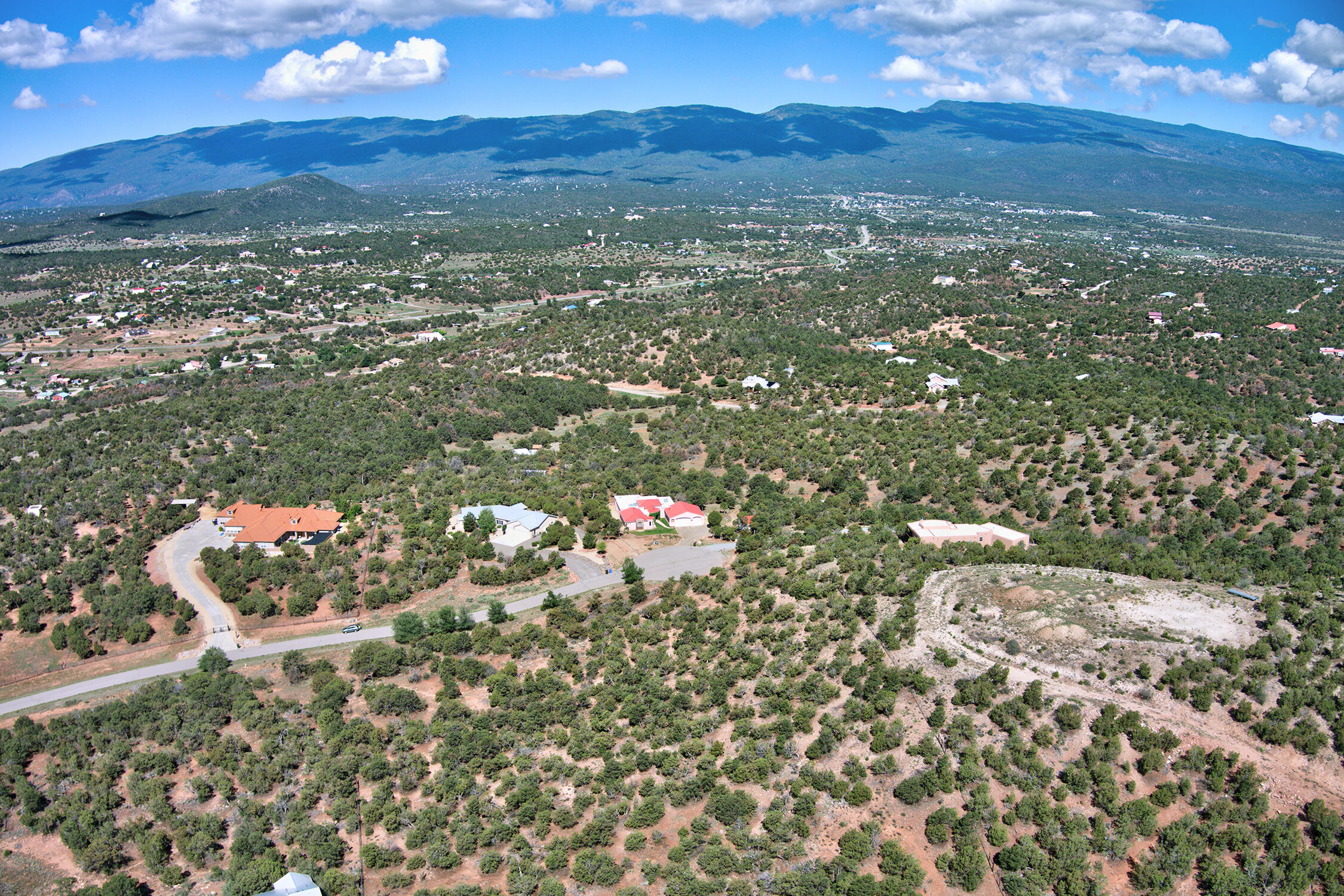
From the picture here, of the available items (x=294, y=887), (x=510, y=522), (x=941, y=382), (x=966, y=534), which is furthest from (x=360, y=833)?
(x=941, y=382)

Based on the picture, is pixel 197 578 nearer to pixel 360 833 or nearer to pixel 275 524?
pixel 275 524

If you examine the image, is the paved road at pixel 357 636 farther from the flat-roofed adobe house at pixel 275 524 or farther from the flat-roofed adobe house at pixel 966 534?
the flat-roofed adobe house at pixel 966 534

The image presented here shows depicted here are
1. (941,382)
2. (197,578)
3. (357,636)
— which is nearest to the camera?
(357,636)

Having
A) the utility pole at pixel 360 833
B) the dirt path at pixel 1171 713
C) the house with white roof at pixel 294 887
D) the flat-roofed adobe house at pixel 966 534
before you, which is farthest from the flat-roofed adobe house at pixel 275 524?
the dirt path at pixel 1171 713

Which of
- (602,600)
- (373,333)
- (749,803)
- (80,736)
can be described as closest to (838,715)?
(749,803)

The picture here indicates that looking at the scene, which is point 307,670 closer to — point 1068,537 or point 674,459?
point 674,459

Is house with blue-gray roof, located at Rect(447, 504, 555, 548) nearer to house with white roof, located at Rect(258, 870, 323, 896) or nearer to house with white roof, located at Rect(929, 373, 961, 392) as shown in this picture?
house with white roof, located at Rect(258, 870, 323, 896)

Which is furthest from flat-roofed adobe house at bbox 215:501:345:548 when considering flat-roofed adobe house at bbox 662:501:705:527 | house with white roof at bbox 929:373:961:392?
house with white roof at bbox 929:373:961:392
